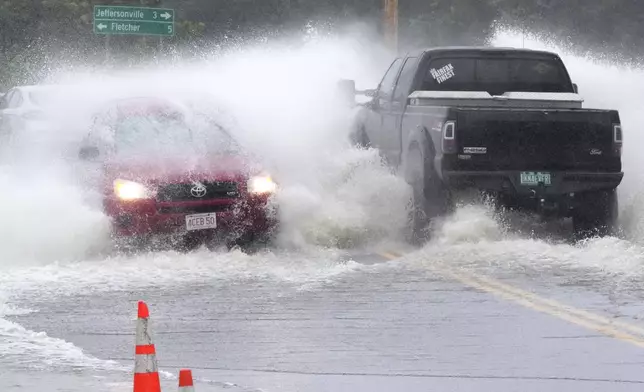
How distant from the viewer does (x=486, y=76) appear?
52.1ft

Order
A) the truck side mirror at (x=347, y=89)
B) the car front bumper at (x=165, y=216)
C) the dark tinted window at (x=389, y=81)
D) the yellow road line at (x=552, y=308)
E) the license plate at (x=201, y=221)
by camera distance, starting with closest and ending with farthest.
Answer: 1. the yellow road line at (x=552, y=308)
2. the car front bumper at (x=165, y=216)
3. the license plate at (x=201, y=221)
4. the dark tinted window at (x=389, y=81)
5. the truck side mirror at (x=347, y=89)

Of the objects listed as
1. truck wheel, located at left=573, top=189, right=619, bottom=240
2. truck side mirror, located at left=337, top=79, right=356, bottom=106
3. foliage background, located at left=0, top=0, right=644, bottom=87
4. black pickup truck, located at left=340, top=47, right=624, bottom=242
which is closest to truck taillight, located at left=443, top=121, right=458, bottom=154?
black pickup truck, located at left=340, top=47, right=624, bottom=242

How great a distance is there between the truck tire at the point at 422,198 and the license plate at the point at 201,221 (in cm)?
215

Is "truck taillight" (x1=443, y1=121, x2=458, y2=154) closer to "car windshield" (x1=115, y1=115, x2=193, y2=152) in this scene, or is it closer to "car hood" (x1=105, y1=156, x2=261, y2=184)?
"car hood" (x1=105, y1=156, x2=261, y2=184)

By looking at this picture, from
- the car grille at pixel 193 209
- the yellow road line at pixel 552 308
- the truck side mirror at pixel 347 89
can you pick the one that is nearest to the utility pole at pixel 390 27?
the truck side mirror at pixel 347 89

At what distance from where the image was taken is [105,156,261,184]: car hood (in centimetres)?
1374

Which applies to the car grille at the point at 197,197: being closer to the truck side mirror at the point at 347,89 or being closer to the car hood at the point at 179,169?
the car hood at the point at 179,169

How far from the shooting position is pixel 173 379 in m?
8.02

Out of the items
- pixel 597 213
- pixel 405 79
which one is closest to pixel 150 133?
pixel 405 79

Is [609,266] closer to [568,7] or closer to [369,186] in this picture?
[369,186]

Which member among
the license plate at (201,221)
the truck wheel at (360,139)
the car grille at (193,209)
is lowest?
the license plate at (201,221)

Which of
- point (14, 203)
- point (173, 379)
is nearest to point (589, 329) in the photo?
point (173, 379)

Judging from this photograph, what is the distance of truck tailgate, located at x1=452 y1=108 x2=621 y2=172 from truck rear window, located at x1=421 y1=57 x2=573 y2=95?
6.08ft

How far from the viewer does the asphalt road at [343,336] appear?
8.02 meters
